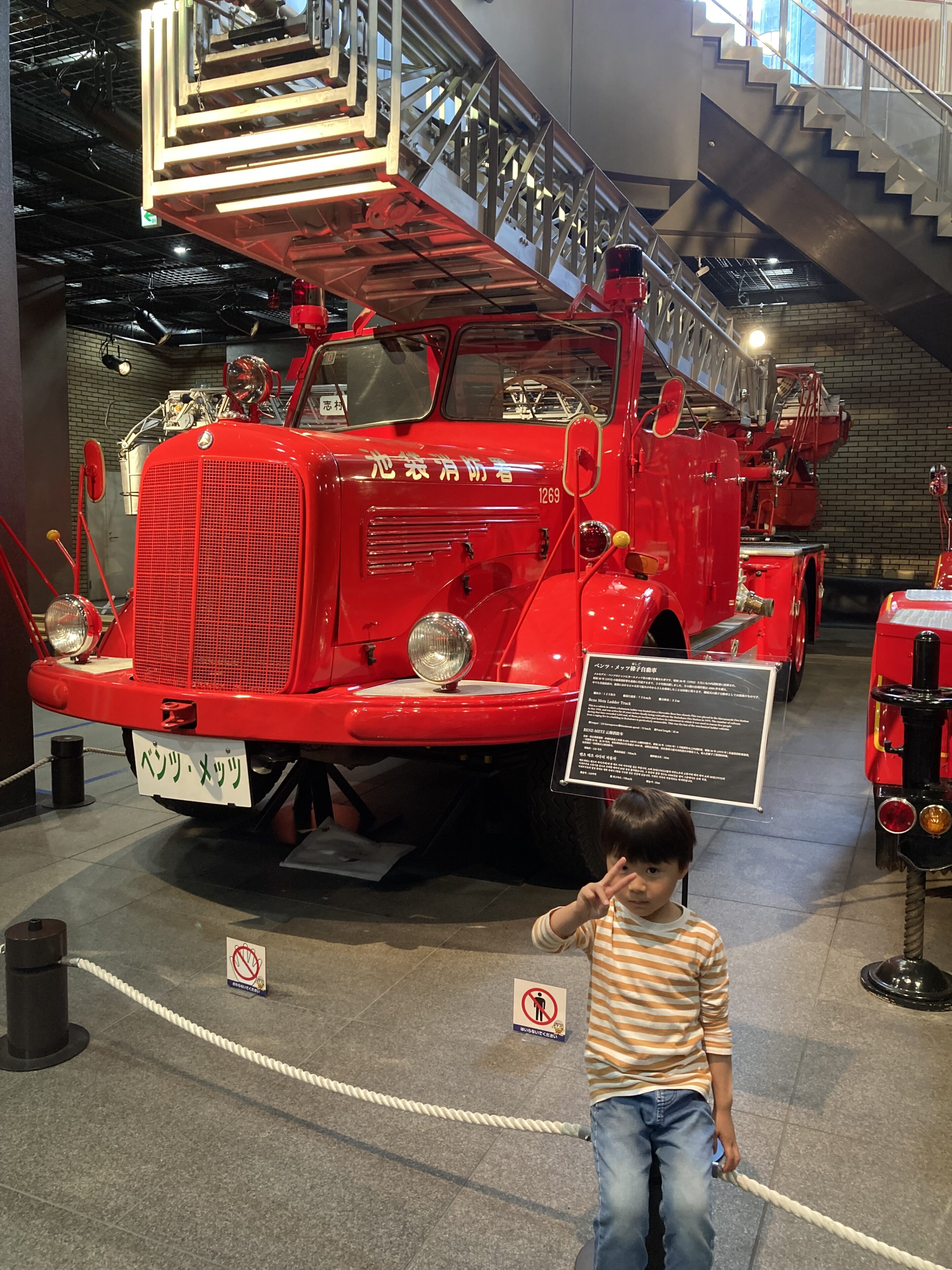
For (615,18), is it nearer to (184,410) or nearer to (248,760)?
(184,410)

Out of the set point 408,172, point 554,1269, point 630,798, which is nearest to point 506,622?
point 408,172

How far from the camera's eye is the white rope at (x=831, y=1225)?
149cm

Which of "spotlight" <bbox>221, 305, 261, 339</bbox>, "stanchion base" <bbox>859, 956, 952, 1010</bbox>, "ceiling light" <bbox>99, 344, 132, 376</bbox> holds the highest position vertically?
"spotlight" <bbox>221, 305, 261, 339</bbox>

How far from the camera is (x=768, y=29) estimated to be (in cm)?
991

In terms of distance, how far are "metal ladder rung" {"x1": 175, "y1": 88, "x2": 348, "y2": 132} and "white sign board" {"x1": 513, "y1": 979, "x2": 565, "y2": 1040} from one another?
2953 mm

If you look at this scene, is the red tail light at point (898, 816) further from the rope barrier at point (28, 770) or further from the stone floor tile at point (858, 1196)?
the rope barrier at point (28, 770)

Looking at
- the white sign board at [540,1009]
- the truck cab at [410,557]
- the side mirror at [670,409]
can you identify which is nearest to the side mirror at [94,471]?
the truck cab at [410,557]

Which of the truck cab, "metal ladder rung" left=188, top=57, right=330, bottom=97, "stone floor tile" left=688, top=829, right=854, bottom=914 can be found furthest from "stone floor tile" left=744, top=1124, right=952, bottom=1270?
"metal ladder rung" left=188, top=57, right=330, bottom=97

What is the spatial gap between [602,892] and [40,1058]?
1.67m

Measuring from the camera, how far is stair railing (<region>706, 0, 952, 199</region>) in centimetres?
934

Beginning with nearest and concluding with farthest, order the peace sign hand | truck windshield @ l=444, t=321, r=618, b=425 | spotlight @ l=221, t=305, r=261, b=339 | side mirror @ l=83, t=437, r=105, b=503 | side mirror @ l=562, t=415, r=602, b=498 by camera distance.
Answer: the peace sign hand → side mirror @ l=562, t=415, r=602, b=498 → side mirror @ l=83, t=437, r=105, b=503 → truck windshield @ l=444, t=321, r=618, b=425 → spotlight @ l=221, t=305, r=261, b=339

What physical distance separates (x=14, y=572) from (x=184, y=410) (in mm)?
7740

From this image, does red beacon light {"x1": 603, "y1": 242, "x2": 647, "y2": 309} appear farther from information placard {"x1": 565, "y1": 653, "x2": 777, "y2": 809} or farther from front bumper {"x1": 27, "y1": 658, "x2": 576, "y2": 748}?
information placard {"x1": 565, "y1": 653, "x2": 777, "y2": 809}

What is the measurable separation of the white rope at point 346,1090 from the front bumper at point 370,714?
801 mm
